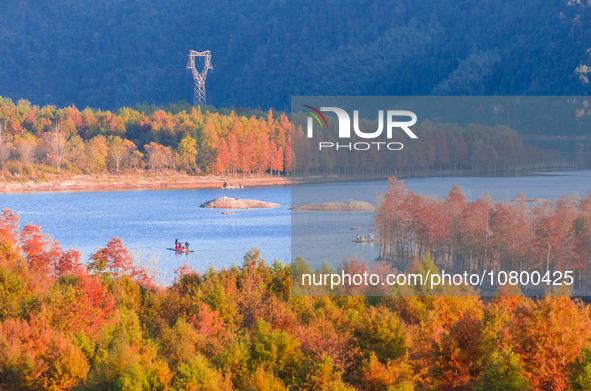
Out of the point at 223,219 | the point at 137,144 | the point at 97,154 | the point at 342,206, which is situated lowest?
the point at 223,219

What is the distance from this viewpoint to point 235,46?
128125mm

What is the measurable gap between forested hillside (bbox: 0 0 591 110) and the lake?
54.1m

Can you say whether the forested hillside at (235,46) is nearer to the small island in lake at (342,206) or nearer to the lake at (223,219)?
the lake at (223,219)

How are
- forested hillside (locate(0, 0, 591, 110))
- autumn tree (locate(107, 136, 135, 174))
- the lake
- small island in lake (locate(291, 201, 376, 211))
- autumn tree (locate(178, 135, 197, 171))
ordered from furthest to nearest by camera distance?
forested hillside (locate(0, 0, 591, 110))
autumn tree (locate(178, 135, 197, 171))
autumn tree (locate(107, 136, 135, 174))
small island in lake (locate(291, 201, 376, 211))
the lake

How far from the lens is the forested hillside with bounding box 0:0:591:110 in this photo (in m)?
96.2

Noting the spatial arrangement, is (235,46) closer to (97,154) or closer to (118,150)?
(118,150)

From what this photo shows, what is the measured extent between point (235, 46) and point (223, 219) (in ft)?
319

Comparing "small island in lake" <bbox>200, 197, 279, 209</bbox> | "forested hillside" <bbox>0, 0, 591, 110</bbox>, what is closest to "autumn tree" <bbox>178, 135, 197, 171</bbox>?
"small island in lake" <bbox>200, 197, 279, 209</bbox>

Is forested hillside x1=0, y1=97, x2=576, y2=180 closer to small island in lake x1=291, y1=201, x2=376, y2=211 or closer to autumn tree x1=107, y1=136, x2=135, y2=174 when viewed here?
autumn tree x1=107, y1=136, x2=135, y2=174

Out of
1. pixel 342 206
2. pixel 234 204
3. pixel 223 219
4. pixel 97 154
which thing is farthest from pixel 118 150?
pixel 342 206

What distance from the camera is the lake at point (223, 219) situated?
1496 cm

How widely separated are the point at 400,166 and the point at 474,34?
83.4 meters

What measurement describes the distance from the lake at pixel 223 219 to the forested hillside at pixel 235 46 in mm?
54087

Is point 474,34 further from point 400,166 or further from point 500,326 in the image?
point 500,326
